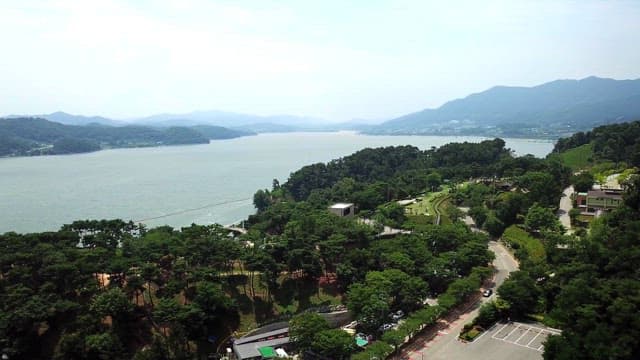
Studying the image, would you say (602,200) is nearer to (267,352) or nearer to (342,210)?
(342,210)

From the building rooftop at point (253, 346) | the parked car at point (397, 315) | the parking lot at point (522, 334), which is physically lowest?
the building rooftop at point (253, 346)

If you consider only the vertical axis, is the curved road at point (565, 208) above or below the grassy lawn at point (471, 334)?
above

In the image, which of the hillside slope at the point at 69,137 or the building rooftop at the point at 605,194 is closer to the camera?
the building rooftop at the point at 605,194

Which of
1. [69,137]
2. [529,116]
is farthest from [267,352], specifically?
[529,116]

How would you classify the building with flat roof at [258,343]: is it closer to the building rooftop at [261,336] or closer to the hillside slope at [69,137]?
the building rooftop at [261,336]

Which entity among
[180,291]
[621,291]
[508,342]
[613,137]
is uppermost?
[613,137]

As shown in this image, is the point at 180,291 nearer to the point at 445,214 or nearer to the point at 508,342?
the point at 508,342

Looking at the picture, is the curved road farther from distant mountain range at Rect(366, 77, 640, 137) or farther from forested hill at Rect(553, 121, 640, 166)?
distant mountain range at Rect(366, 77, 640, 137)

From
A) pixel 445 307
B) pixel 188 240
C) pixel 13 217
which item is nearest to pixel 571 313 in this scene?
pixel 445 307

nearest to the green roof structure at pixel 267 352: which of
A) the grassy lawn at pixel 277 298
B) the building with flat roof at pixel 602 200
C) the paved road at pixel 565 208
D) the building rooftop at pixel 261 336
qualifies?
the building rooftop at pixel 261 336
